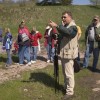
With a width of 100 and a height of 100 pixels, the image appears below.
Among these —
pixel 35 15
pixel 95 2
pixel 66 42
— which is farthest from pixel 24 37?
pixel 95 2

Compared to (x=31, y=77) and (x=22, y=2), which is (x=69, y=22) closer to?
(x=31, y=77)

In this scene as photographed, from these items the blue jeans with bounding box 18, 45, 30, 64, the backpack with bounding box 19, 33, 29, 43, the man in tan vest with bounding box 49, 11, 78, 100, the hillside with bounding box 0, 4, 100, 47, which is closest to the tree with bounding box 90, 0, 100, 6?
the hillside with bounding box 0, 4, 100, 47

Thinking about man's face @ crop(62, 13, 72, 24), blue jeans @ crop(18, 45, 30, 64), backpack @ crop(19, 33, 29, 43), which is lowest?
blue jeans @ crop(18, 45, 30, 64)

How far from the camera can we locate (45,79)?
1037 centimetres

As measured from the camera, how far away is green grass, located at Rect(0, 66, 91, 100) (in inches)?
345

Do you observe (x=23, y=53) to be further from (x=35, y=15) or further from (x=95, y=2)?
(x=95, y=2)

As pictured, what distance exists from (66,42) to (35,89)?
180cm

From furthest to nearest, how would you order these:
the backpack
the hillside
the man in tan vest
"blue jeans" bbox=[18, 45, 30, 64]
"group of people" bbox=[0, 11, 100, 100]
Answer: the hillside, "blue jeans" bbox=[18, 45, 30, 64], the backpack, "group of people" bbox=[0, 11, 100, 100], the man in tan vest

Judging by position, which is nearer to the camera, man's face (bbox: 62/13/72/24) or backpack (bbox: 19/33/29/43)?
man's face (bbox: 62/13/72/24)

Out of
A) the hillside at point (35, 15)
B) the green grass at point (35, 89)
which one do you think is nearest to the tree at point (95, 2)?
the hillside at point (35, 15)

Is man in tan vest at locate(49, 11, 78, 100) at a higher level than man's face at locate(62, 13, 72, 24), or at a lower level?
lower

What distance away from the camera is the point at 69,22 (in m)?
8.28

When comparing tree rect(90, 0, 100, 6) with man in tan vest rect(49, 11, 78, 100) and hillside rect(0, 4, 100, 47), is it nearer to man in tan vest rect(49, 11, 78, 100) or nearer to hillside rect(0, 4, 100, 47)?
hillside rect(0, 4, 100, 47)

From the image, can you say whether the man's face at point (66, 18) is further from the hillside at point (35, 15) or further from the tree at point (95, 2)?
the tree at point (95, 2)
